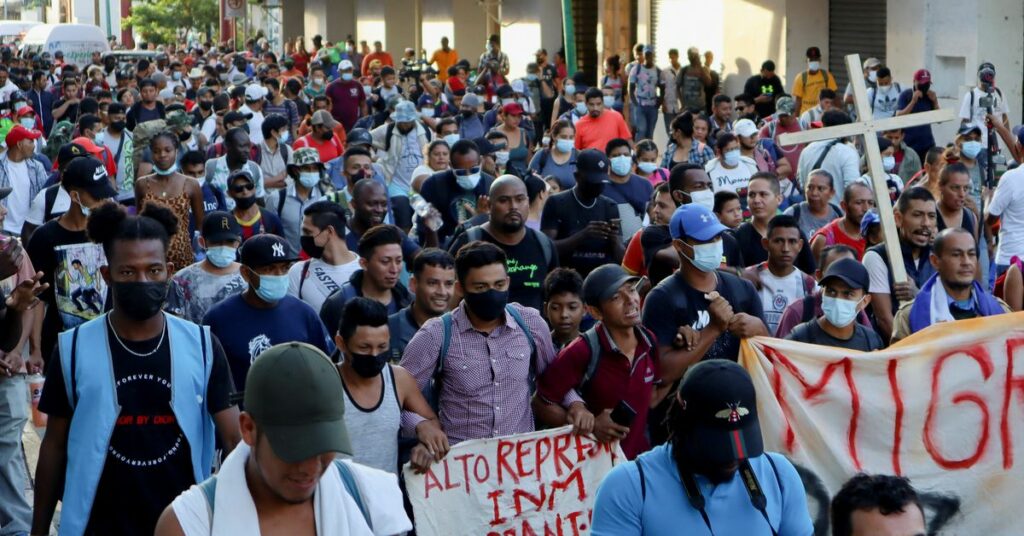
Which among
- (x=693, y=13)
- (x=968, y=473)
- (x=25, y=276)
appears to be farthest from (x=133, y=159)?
(x=693, y=13)

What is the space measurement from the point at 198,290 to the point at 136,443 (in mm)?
2745

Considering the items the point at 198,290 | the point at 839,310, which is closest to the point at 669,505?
the point at 839,310

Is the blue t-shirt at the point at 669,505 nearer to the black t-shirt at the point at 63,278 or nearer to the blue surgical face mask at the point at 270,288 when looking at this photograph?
the blue surgical face mask at the point at 270,288

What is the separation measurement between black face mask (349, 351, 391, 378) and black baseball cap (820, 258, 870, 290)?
2185 mm

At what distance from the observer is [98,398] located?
189 inches

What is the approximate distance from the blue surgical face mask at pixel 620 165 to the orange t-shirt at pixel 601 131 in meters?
4.48

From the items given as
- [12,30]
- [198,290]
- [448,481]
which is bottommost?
[448,481]

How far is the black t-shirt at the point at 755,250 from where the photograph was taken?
29.3ft

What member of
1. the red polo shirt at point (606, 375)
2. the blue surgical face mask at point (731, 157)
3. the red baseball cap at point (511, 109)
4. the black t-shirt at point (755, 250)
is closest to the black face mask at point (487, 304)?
the red polo shirt at point (606, 375)

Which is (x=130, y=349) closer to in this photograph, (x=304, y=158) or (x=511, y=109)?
(x=304, y=158)

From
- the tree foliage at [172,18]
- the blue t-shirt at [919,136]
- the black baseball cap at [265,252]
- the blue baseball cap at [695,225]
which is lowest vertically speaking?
the black baseball cap at [265,252]

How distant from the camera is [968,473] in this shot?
6543mm

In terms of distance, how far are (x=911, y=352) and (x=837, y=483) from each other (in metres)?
0.63

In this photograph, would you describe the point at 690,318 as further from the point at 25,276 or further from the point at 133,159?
the point at 133,159
